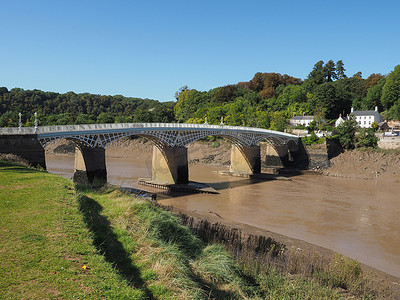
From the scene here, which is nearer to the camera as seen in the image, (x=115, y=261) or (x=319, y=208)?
(x=115, y=261)

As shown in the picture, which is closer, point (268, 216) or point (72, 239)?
point (72, 239)

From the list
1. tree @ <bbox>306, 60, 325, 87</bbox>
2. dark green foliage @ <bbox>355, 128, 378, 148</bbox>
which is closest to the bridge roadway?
dark green foliage @ <bbox>355, 128, 378, 148</bbox>

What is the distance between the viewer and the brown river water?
2050cm

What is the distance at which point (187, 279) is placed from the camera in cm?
793

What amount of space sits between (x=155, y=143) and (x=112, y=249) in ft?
103

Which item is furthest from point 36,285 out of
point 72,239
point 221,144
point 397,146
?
point 221,144

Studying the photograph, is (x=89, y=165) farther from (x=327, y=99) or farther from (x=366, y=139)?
(x=327, y=99)

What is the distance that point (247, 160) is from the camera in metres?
51.2

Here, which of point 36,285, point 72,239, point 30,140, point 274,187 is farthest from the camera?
point 274,187

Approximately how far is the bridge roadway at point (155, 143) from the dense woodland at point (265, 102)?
22272 millimetres

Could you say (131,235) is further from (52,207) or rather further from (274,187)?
(274,187)

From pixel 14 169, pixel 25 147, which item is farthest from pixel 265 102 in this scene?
pixel 14 169

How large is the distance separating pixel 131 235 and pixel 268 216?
1825 centimetres

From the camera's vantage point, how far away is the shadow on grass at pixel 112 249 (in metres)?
7.74
